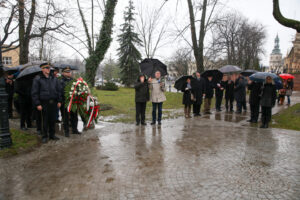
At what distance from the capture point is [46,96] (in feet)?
19.5

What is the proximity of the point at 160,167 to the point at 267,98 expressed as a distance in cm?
550

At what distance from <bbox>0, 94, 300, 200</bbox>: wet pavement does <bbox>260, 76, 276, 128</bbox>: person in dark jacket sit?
1.05 meters

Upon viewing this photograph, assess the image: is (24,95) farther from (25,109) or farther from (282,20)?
(282,20)

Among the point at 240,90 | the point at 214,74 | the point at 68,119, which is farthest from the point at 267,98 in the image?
the point at 68,119

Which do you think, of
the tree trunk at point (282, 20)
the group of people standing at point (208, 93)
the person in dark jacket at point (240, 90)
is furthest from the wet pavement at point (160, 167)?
the tree trunk at point (282, 20)

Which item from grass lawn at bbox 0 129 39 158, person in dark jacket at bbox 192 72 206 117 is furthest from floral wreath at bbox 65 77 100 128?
person in dark jacket at bbox 192 72 206 117

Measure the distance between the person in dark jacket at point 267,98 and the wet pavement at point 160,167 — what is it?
1.05m

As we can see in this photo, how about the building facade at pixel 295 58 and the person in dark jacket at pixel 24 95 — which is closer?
the person in dark jacket at pixel 24 95

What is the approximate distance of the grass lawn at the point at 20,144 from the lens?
205 inches

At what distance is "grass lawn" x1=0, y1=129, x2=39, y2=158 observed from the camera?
520 centimetres

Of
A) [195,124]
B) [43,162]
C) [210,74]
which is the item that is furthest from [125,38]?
[43,162]

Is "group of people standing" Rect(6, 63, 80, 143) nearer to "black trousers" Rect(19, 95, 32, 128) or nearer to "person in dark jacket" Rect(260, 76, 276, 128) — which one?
"black trousers" Rect(19, 95, 32, 128)

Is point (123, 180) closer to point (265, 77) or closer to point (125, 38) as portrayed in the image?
point (265, 77)

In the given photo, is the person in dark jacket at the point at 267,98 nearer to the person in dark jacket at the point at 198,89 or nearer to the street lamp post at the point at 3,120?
the person in dark jacket at the point at 198,89
